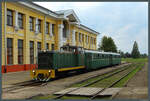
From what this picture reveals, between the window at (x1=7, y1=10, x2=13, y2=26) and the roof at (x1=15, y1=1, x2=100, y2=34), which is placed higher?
the roof at (x1=15, y1=1, x2=100, y2=34)

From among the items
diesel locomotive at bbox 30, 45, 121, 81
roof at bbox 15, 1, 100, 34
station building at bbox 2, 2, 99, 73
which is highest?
roof at bbox 15, 1, 100, 34

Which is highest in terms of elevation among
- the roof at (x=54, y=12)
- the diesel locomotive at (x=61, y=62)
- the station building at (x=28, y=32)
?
the roof at (x=54, y=12)

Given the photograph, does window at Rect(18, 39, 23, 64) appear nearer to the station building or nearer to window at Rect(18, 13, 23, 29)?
the station building

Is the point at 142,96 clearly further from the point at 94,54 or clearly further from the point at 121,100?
the point at 94,54

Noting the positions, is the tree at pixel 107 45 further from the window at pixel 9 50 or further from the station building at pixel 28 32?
the window at pixel 9 50

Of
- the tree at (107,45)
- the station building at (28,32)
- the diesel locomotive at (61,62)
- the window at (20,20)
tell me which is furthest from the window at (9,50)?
the tree at (107,45)

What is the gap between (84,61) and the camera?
23688mm

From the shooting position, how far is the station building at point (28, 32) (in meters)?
24.3

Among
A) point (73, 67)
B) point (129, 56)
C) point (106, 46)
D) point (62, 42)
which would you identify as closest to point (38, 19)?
point (62, 42)

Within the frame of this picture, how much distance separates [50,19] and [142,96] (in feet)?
85.5

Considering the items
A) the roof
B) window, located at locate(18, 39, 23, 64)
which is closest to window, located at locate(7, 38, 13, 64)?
window, located at locate(18, 39, 23, 64)

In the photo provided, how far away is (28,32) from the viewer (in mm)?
28172

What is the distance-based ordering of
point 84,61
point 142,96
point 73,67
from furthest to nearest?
point 84,61
point 73,67
point 142,96

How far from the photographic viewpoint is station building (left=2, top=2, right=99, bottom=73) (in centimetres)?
2434
